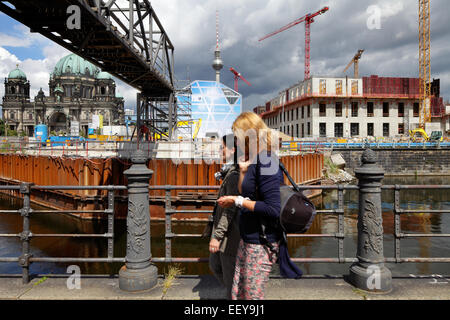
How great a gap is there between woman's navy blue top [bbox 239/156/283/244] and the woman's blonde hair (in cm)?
13

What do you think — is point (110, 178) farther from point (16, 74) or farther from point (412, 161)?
point (16, 74)

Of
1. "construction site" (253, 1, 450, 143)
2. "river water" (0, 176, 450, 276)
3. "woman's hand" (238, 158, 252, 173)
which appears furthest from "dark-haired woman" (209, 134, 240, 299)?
"construction site" (253, 1, 450, 143)

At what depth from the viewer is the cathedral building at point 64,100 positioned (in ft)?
375

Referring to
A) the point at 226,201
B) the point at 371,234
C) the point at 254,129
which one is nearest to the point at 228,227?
the point at 226,201

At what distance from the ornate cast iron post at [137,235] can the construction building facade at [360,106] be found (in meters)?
56.1

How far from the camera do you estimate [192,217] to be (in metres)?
14.2

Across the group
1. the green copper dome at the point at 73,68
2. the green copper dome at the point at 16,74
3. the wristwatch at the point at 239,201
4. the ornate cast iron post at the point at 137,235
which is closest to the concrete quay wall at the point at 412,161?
the ornate cast iron post at the point at 137,235

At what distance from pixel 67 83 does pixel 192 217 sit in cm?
12544

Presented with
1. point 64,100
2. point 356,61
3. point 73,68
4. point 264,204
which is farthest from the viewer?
point 73,68

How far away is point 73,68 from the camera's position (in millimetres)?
121188

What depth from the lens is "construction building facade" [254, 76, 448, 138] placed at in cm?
5716

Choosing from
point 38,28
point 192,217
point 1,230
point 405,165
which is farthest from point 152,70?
point 405,165

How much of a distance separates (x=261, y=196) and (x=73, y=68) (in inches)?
5484

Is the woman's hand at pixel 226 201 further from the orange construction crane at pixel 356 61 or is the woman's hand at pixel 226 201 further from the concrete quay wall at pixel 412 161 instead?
the orange construction crane at pixel 356 61
